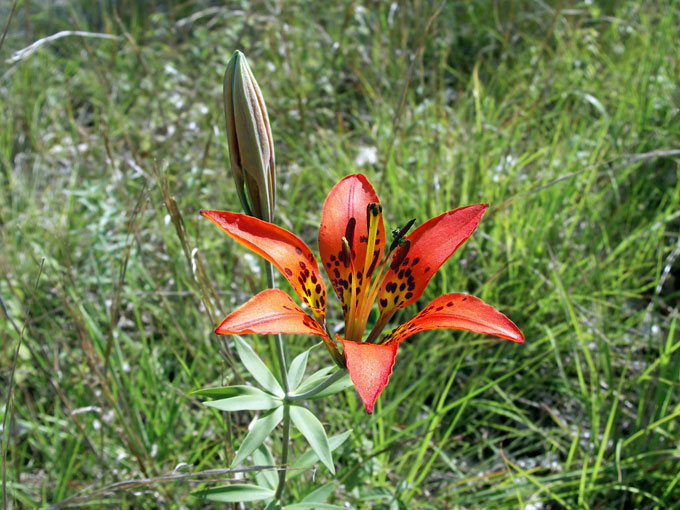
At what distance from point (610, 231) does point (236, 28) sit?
1.90 meters

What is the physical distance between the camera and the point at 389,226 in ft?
6.86

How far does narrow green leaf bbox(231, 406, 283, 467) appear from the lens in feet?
3.44

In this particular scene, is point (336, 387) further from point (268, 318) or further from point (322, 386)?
point (268, 318)

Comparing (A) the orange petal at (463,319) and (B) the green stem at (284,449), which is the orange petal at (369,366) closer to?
(A) the orange petal at (463,319)

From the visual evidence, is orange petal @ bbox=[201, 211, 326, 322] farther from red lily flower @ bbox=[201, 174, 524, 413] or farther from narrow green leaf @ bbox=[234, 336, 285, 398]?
narrow green leaf @ bbox=[234, 336, 285, 398]

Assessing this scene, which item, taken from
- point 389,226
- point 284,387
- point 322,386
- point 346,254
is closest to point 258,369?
point 284,387

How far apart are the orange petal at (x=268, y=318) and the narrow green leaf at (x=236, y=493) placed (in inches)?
16.9

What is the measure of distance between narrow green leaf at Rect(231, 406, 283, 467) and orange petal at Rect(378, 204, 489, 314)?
0.26 m

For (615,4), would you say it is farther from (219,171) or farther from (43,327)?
(43,327)

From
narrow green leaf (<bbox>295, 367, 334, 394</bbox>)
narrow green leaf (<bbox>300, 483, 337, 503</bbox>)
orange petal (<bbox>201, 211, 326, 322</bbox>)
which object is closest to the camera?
orange petal (<bbox>201, 211, 326, 322</bbox>)

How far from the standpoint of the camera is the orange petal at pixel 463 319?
0.88m

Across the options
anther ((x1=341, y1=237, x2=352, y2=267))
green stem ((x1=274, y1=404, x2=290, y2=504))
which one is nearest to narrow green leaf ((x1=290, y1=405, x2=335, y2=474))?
green stem ((x1=274, y1=404, x2=290, y2=504))

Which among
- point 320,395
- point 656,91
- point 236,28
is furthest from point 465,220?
point 236,28

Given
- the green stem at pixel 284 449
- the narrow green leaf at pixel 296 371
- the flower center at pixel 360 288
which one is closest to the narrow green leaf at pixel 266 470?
the green stem at pixel 284 449
